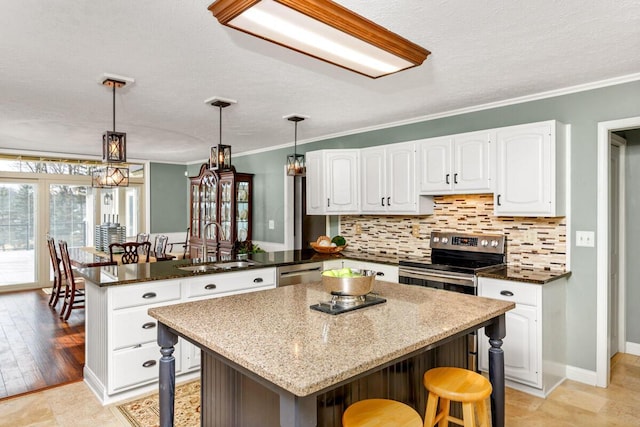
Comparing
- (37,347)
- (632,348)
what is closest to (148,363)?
(37,347)

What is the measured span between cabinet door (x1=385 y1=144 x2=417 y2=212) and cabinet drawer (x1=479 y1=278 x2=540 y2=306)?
1.15m

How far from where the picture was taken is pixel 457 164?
3775 mm

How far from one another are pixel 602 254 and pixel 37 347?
5147mm

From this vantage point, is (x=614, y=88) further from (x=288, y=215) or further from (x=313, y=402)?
→ (x=288, y=215)

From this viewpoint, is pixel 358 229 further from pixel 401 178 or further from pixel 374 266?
pixel 401 178

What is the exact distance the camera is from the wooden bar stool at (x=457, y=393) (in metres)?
1.79

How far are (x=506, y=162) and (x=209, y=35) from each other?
8.21ft

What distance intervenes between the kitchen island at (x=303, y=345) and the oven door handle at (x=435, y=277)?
1.03 m

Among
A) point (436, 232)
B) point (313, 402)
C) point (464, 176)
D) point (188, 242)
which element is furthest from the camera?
point (188, 242)

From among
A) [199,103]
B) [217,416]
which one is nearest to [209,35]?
[199,103]

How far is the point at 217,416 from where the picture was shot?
2.07 meters

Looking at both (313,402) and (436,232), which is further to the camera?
(436,232)

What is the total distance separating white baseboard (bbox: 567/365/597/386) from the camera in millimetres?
3238

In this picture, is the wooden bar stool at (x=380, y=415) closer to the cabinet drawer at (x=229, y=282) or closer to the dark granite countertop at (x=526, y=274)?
the dark granite countertop at (x=526, y=274)
